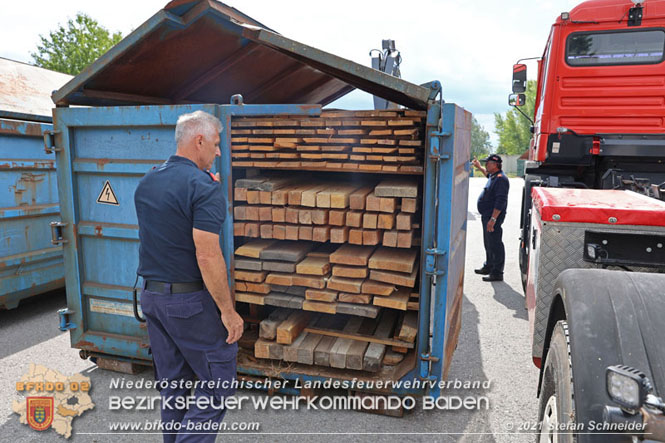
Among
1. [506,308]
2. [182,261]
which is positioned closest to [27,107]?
[182,261]

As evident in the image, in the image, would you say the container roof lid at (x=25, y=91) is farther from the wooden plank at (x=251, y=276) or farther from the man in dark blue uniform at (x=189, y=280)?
the man in dark blue uniform at (x=189, y=280)

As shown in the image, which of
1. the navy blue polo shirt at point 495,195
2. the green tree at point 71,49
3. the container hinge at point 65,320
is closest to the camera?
the container hinge at point 65,320

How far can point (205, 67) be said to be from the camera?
459 cm

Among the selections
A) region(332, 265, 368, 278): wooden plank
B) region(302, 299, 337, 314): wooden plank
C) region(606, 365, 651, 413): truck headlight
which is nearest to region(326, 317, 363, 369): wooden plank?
region(302, 299, 337, 314): wooden plank

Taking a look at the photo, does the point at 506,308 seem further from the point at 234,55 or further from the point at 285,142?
the point at 234,55

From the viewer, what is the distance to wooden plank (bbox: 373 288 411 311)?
3.48 m

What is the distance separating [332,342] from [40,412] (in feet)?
7.57

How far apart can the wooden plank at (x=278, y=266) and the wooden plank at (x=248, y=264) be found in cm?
4

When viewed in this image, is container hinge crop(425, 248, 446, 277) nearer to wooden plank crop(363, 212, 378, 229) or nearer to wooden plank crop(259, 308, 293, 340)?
wooden plank crop(363, 212, 378, 229)

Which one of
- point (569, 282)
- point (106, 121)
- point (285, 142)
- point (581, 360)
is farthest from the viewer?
point (106, 121)

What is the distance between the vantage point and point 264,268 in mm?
3742

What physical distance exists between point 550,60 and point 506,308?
315cm

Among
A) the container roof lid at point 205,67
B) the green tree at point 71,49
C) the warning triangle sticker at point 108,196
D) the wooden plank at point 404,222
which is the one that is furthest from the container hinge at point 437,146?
the green tree at point 71,49

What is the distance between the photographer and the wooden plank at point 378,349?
351 centimetres
